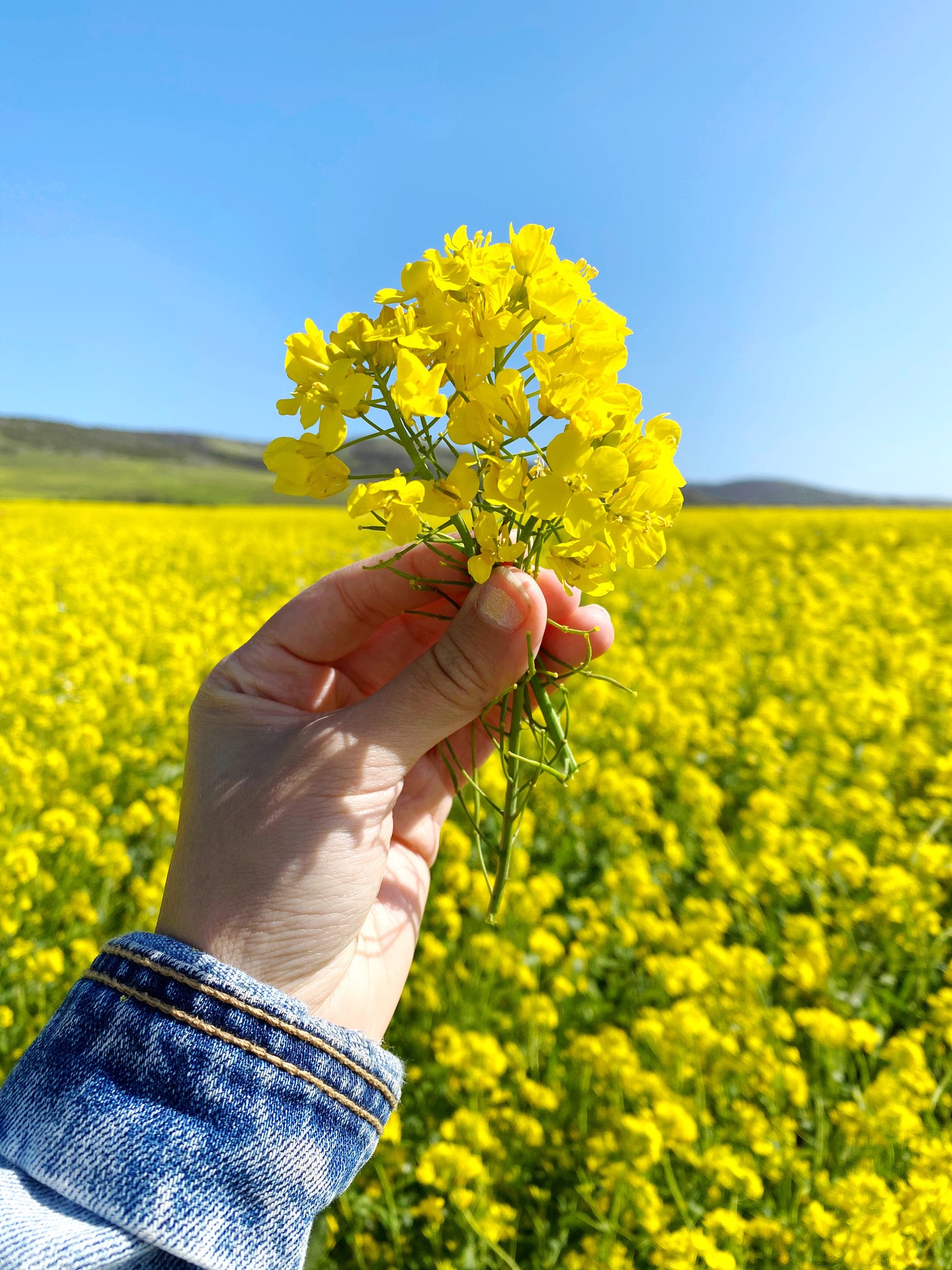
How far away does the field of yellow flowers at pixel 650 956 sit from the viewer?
1.85 m

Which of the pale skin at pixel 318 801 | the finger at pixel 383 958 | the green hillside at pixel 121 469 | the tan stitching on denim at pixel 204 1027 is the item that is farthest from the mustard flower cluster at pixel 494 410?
the green hillside at pixel 121 469

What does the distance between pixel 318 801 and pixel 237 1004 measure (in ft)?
1.09

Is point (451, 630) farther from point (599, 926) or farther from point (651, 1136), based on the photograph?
point (599, 926)

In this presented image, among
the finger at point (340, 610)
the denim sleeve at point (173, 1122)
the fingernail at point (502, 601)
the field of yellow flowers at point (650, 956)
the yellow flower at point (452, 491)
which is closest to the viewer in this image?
the denim sleeve at point (173, 1122)

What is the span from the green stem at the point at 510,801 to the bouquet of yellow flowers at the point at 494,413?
11.5 inches

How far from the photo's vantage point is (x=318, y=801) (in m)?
1.27

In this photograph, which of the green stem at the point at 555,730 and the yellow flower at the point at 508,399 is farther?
the green stem at the point at 555,730

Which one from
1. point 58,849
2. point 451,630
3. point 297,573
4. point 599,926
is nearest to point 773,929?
point 599,926

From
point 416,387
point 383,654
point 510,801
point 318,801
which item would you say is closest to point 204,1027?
point 318,801

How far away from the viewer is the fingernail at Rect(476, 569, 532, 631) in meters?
1.19

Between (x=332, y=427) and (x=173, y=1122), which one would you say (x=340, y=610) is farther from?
(x=173, y=1122)

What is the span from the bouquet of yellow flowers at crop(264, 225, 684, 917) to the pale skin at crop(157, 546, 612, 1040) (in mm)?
179

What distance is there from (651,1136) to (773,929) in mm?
1187

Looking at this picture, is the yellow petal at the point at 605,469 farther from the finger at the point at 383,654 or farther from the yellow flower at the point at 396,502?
the finger at the point at 383,654
